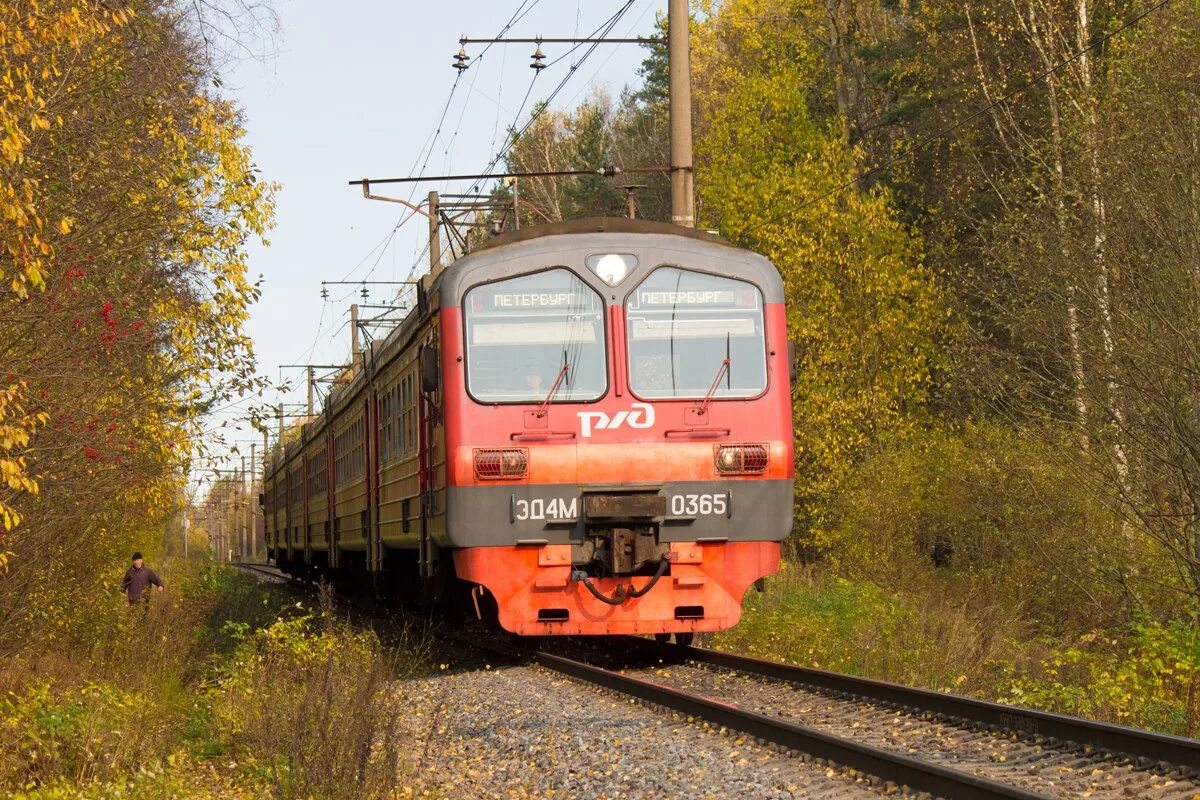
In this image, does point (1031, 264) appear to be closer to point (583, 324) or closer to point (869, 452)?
point (583, 324)

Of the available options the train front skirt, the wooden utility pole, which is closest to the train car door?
the train front skirt

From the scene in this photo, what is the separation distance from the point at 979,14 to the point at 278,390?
16199 mm

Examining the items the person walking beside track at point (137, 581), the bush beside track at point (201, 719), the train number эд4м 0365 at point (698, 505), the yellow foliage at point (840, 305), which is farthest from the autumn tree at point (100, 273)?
the yellow foliage at point (840, 305)

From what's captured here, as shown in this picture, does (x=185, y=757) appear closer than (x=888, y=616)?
Yes

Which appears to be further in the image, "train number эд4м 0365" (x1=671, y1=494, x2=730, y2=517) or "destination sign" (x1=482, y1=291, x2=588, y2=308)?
"destination sign" (x1=482, y1=291, x2=588, y2=308)

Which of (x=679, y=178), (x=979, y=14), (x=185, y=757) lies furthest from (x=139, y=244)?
(x=979, y=14)

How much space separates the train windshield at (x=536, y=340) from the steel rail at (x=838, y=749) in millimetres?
2230

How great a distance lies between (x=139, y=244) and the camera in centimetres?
1147

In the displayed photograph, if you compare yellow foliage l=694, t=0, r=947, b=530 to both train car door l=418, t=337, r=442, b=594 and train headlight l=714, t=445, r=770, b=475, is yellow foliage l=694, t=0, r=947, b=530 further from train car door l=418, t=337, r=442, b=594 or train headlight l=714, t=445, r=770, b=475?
train headlight l=714, t=445, r=770, b=475

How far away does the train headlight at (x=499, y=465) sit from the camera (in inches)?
437

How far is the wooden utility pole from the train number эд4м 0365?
4333 mm

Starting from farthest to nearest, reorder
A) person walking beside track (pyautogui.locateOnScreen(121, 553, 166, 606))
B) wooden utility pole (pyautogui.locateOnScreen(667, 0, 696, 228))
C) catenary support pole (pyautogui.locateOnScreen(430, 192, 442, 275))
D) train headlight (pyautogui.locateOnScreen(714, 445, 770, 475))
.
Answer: catenary support pole (pyautogui.locateOnScreen(430, 192, 442, 275)) < person walking beside track (pyautogui.locateOnScreen(121, 553, 166, 606)) < wooden utility pole (pyautogui.locateOnScreen(667, 0, 696, 228)) < train headlight (pyautogui.locateOnScreen(714, 445, 770, 475))

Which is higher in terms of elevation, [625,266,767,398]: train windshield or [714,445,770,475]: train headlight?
[625,266,767,398]: train windshield

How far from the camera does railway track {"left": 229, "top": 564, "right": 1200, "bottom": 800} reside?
6270 millimetres
